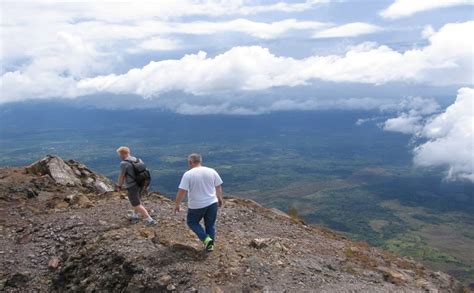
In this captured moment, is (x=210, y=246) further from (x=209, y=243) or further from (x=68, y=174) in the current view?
(x=68, y=174)

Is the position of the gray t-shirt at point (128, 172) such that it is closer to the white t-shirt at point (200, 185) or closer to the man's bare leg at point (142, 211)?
the man's bare leg at point (142, 211)

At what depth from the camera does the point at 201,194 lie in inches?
529

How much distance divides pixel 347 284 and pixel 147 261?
5688mm

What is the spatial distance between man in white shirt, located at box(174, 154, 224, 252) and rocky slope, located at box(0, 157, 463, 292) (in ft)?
1.96

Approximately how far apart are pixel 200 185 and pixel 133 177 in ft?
11.4

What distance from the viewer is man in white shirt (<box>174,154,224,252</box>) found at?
1325 centimetres

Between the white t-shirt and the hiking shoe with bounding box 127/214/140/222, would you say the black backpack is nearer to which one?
the hiking shoe with bounding box 127/214/140/222

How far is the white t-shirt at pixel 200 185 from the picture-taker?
1320 cm

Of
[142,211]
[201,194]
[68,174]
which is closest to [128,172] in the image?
[142,211]

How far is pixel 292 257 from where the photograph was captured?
14883 mm

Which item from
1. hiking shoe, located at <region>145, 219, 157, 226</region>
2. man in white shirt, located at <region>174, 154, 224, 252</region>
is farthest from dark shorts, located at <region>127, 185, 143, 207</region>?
man in white shirt, located at <region>174, 154, 224, 252</region>

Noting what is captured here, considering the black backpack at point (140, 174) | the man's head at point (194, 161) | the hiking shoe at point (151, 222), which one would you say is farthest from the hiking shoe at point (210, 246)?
the black backpack at point (140, 174)

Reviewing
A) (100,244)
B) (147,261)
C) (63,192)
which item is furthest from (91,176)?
(147,261)

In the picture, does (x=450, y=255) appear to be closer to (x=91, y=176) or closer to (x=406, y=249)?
(x=406, y=249)
